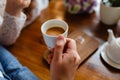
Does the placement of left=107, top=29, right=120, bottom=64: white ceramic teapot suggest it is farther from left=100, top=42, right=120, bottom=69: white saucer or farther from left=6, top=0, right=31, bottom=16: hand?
left=6, top=0, right=31, bottom=16: hand

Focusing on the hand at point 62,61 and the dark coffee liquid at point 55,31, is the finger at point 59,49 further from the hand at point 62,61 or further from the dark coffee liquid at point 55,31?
the dark coffee liquid at point 55,31

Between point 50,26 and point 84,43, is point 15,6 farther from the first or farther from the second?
point 84,43

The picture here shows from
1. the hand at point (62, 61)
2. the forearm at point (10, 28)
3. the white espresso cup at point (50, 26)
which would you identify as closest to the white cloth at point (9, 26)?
the forearm at point (10, 28)

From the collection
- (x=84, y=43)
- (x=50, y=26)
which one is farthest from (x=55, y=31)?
(x=84, y=43)

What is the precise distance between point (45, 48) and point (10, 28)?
0.14 metres

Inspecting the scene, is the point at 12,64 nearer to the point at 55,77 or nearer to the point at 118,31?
the point at 55,77

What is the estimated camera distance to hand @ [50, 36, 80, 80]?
507 mm

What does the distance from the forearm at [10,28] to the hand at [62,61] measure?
0.28 meters

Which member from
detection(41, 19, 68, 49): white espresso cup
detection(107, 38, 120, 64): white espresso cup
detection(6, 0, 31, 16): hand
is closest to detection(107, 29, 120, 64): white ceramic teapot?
detection(107, 38, 120, 64): white espresso cup

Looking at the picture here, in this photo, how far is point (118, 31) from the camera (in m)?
0.80

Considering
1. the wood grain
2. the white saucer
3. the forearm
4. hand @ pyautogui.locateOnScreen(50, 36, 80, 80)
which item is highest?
hand @ pyautogui.locateOnScreen(50, 36, 80, 80)

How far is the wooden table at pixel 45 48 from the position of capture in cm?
68

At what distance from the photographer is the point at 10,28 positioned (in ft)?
2.49

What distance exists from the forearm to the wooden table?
4cm
